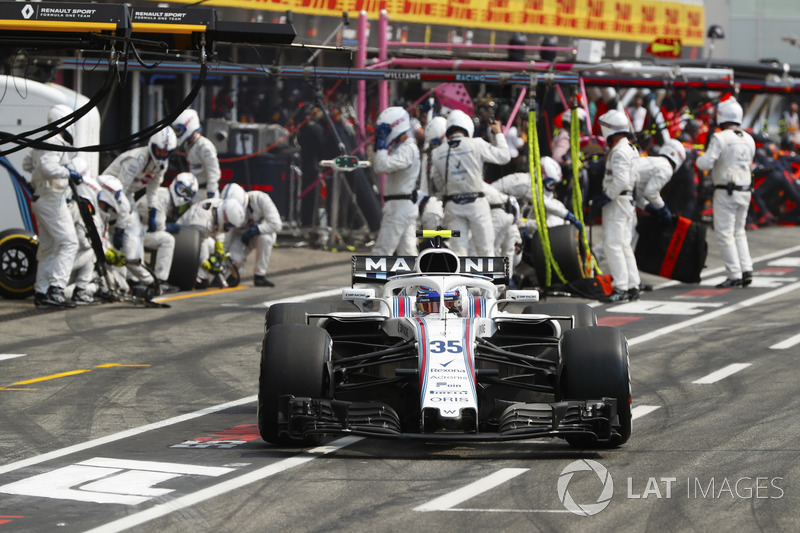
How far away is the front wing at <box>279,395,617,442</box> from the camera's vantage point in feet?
27.4

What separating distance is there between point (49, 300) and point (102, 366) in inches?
150

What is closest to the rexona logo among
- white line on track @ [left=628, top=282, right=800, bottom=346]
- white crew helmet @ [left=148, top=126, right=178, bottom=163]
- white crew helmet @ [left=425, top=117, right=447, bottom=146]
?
white line on track @ [left=628, top=282, right=800, bottom=346]

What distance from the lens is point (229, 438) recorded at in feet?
30.3

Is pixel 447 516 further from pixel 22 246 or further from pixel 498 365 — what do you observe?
pixel 22 246

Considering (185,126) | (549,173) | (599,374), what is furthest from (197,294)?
(599,374)

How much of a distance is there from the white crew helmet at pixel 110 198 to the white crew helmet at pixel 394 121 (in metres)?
3.16

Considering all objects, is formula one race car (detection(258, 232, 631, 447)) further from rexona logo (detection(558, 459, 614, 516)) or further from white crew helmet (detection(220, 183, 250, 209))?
white crew helmet (detection(220, 183, 250, 209))

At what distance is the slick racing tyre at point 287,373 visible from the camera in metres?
8.52

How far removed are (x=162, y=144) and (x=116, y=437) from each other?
795 centimetres

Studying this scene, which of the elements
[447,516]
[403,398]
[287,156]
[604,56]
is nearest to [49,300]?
[287,156]

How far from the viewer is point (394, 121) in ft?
55.0

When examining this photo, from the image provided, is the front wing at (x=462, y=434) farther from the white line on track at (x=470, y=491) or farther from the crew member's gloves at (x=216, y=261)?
the crew member's gloves at (x=216, y=261)

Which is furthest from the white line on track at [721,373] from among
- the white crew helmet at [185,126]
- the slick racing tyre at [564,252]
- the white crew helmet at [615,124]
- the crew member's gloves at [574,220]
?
the white crew helmet at [185,126]

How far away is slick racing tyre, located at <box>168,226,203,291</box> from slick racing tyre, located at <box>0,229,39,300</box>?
172 centimetres
